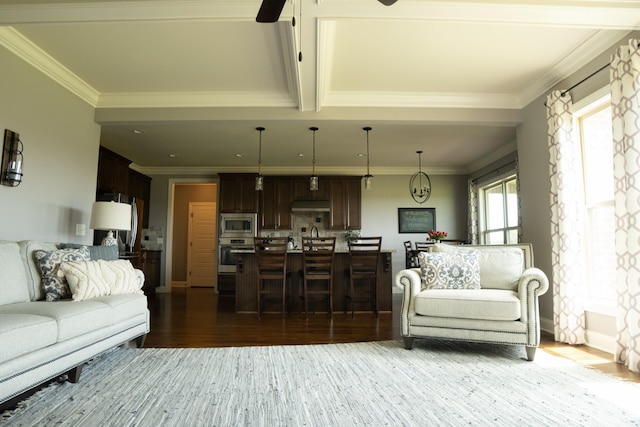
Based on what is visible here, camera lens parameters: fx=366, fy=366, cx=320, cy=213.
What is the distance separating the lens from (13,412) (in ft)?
6.04

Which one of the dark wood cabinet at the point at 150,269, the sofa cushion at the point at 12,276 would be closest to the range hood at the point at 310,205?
the dark wood cabinet at the point at 150,269

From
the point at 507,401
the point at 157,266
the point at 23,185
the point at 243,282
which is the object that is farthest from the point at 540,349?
the point at 157,266

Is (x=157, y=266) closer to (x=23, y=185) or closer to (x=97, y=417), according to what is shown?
(x=23, y=185)

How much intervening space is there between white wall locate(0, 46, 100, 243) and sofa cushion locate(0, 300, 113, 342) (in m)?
1.36

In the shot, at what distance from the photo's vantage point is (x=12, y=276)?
250 centimetres

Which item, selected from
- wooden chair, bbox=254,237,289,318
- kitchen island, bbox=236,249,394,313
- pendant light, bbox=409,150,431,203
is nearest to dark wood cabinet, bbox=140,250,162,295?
kitchen island, bbox=236,249,394,313

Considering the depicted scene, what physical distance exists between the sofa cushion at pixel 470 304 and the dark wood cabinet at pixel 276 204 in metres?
4.66

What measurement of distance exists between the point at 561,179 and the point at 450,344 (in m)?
1.91

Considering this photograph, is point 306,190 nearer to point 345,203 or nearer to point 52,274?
point 345,203

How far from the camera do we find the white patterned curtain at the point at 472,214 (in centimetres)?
703

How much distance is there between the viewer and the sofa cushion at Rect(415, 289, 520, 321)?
2.84 m

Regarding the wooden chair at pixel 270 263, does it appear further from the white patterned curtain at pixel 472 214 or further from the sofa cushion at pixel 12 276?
the white patterned curtain at pixel 472 214

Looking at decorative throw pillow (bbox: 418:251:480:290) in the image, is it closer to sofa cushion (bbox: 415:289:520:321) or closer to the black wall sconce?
sofa cushion (bbox: 415:289:520:321)

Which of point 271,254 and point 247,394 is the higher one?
point 271,254
